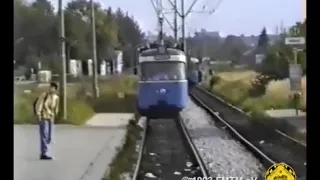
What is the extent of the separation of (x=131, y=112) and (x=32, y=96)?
61 cm

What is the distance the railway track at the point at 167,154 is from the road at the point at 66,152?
0.21 metres

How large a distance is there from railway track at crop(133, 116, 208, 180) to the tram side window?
251 millimetres

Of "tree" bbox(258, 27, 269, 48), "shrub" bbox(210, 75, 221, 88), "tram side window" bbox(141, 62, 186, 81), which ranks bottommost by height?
"shrub" bbox(210, 75, 221, 88)

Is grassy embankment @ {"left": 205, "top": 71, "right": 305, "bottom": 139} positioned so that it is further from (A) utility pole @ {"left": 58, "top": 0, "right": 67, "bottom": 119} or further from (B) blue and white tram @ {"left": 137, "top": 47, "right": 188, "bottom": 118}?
(A) utility pole @ {"left": 58, "top": 0, "right": 67, "bottom": 119}

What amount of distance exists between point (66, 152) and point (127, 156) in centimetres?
53

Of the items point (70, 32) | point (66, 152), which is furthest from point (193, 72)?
point (66, 152)

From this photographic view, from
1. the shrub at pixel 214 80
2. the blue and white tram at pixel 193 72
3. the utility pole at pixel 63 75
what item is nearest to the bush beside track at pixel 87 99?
the utility pole at pixel 63 75

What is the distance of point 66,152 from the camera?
3.66 metres

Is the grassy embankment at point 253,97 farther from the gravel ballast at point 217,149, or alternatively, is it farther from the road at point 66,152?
the road at point 66,152

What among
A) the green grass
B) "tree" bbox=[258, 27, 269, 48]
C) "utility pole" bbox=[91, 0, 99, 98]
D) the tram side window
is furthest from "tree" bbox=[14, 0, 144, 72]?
"tree" bbox=[258, 27, 269, 48]

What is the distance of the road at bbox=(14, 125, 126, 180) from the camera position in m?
3.47

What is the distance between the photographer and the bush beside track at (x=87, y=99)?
139 inches

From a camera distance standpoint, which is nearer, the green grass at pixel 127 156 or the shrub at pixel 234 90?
the shrub at pixel 234 90
